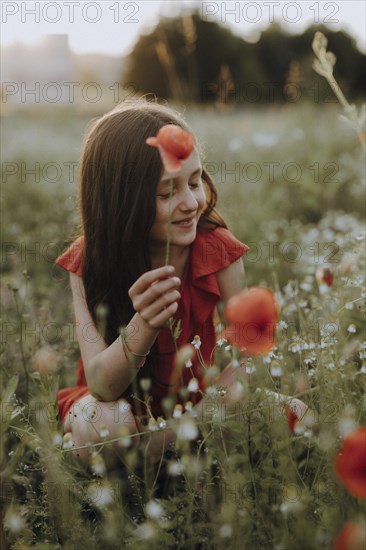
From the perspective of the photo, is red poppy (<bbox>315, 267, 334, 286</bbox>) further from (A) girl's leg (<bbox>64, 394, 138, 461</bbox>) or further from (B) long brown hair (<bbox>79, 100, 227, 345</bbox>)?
(A) girl's leg (<bbox>64, 394, 138, 461</bbox>)

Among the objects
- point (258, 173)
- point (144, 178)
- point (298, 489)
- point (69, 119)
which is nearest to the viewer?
point (298, 489)

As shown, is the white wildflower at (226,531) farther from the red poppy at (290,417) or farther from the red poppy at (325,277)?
the red poppy at (325,277)

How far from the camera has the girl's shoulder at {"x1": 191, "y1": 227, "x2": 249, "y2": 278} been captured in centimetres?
186

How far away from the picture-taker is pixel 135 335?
1.44 m

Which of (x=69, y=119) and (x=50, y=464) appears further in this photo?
(x=69, y=119)

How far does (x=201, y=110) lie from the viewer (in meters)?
8.38

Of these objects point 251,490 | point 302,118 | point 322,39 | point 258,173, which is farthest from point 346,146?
point 251,490

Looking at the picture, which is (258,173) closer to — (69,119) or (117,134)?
(117,134)

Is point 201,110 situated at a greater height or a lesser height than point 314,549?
lesser

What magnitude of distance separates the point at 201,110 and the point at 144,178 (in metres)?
7.04

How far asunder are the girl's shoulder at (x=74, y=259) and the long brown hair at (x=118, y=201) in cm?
6

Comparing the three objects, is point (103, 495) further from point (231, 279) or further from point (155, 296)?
point (231, 279)

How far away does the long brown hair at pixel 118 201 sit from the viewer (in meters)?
1.62

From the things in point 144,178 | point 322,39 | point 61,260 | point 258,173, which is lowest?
point 258,173
